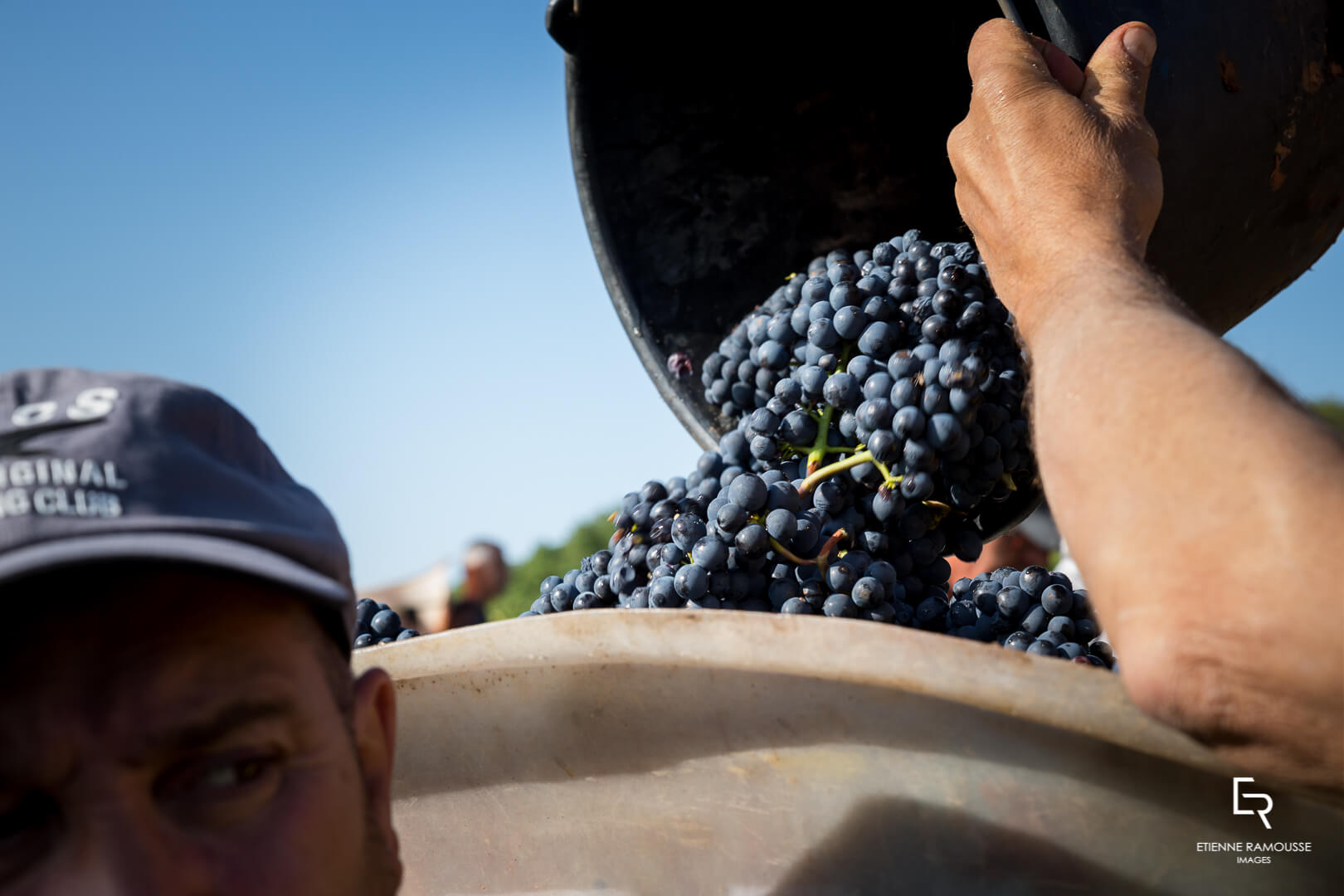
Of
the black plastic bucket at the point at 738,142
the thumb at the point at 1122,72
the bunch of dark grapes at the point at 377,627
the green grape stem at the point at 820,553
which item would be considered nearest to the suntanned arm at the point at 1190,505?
the thumb at the point at 1122,72

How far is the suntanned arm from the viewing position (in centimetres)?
63

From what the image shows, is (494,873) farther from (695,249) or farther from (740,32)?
(740,32)

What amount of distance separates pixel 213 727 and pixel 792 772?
49 centimetres

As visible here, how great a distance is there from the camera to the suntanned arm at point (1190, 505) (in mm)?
630

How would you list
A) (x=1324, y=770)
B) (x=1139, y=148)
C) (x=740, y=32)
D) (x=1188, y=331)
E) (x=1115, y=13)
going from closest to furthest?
(x=1324, y=770), (x=1188, y=331), (x=1139, y=148), (x=1115, y=13), (x=740, y=32)

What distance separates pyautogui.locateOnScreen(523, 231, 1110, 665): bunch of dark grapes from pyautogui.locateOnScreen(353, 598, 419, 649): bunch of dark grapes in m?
0.22

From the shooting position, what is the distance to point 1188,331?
0.78 m

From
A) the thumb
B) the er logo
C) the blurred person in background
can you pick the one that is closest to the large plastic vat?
the er logo

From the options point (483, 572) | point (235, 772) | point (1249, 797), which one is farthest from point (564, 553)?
point (1249, 797)

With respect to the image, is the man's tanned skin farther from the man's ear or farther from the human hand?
the human hand

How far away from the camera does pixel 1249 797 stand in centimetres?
74

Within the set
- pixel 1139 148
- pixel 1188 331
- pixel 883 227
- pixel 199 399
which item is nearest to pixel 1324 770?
pixel 1188 331

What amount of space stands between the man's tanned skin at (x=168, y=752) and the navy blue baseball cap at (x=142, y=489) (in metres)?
0.04

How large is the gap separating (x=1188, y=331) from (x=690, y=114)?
4.11ft
